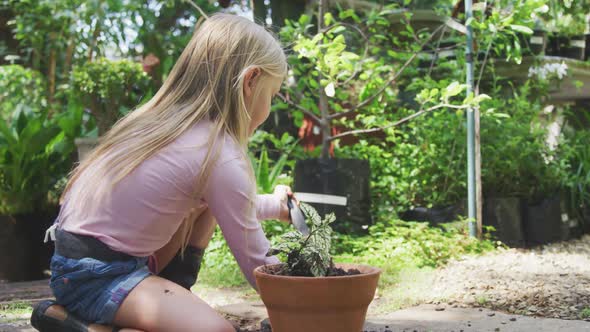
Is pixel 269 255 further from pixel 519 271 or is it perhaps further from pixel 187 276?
pixel 519 271

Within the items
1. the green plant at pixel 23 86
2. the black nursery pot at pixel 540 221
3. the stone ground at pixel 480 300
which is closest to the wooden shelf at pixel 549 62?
the black nursery pot at pixel 540 221

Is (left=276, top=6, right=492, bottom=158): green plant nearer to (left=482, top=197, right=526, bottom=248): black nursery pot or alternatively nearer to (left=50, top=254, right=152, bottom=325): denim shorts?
(left=482, top=197, right=526, bottom=248): black nursery pot

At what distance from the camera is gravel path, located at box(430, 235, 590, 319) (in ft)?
8.17

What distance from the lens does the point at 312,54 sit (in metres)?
3.33

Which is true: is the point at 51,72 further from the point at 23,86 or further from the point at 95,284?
the point at 95,284

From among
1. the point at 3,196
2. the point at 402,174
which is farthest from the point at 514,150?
the point at 3,196

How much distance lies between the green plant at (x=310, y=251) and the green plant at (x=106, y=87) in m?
2.86

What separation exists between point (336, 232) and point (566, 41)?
3013mm

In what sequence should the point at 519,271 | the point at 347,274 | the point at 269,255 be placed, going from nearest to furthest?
the point at 347,274
the point at 269,255
the point at 519,271

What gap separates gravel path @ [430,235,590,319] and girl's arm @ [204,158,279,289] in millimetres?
1268

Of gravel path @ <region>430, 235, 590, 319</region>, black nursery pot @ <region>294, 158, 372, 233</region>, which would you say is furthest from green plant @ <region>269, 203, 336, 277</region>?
black nursery pot @ <region>294, 158, 372, 233</region>

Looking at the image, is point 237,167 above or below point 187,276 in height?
above

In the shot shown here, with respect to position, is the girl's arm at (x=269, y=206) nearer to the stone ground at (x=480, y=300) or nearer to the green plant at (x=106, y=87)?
the stone ground at (x=480, y=300)

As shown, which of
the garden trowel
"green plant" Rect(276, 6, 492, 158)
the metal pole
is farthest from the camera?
the metal pole
